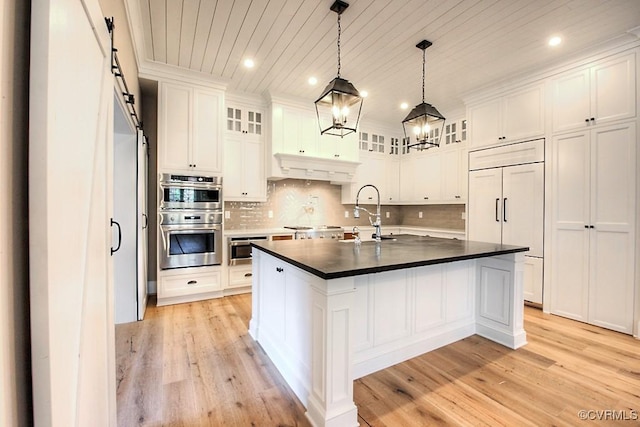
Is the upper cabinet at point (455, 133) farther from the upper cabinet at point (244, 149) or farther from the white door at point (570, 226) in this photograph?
the upper cabinet at point (244, 149)

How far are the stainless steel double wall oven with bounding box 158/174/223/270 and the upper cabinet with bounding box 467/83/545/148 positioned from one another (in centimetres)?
366

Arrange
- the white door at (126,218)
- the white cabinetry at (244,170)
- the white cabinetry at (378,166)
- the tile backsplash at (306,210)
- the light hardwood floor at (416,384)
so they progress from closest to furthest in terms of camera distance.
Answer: the light hardwood floor at (416,384)
the white door at (126,218)
the white cabinetry at (244,170)
the tile backsplash at (306,210)
the white cabinetry at (378,166)

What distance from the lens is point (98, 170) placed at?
1.24 metres

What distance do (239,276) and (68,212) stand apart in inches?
131

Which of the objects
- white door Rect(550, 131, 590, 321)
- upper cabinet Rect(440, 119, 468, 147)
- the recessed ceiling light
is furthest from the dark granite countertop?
upper cabinet Rect(440, 119, 468, 147)

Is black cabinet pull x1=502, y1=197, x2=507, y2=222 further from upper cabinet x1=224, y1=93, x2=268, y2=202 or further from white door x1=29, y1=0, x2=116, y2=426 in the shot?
white door x1=29, y1=0, x2=116, y2=426

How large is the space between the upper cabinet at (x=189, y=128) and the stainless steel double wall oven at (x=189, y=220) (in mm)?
183

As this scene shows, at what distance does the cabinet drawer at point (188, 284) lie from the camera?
140 inches

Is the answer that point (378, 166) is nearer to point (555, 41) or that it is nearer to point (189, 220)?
point (555, 41)

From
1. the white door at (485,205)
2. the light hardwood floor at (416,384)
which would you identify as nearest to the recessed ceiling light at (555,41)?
the white door at (485,205)

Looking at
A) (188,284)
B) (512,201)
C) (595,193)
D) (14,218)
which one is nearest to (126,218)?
(188,284)

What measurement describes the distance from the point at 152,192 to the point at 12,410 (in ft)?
12.3

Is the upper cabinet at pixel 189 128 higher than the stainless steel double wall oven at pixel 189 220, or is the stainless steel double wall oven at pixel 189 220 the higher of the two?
the upper cabinet at pixel 189 128

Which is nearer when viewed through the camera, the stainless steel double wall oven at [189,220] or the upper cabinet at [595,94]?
the upper cabinet at [595,94]
